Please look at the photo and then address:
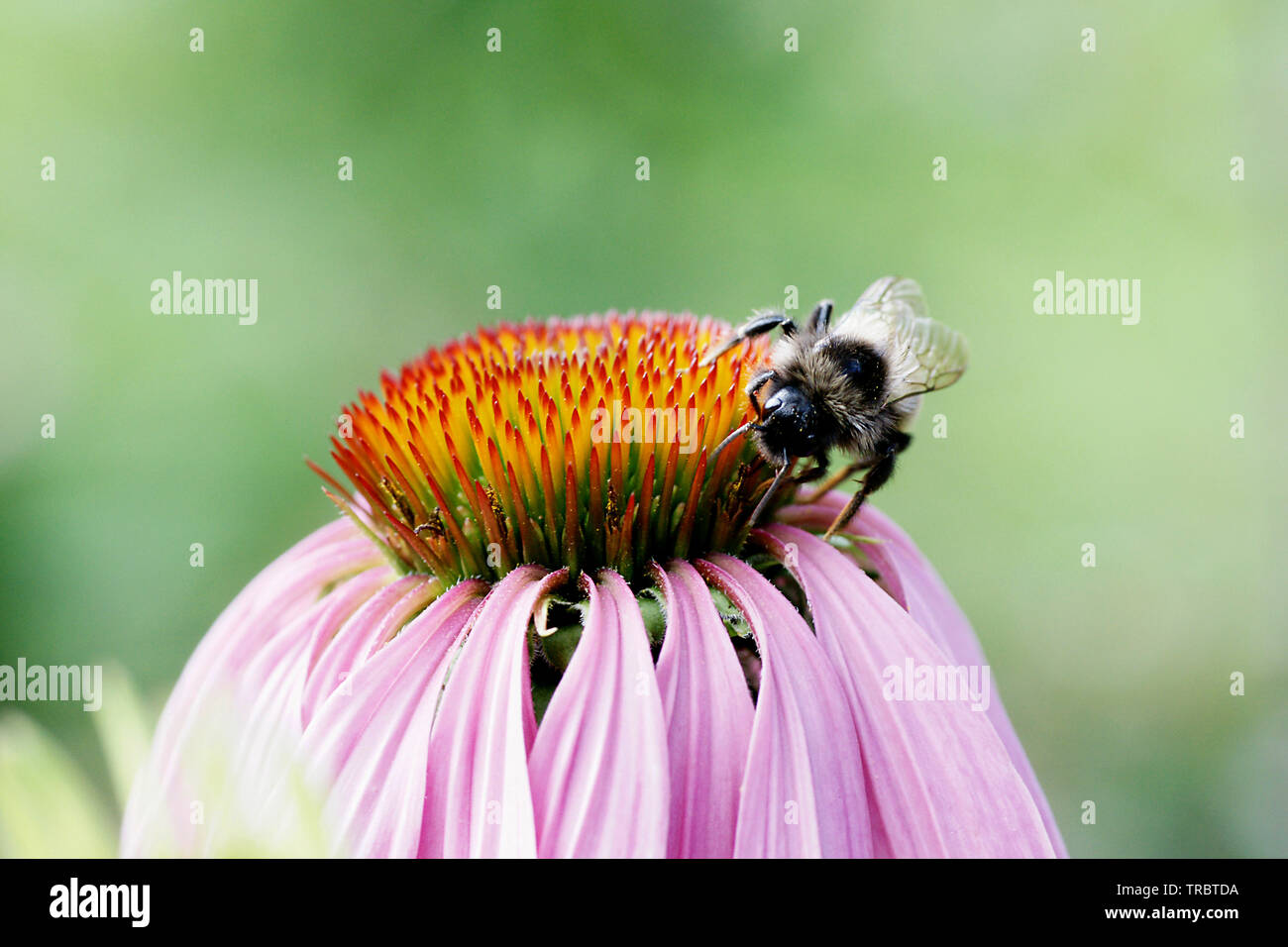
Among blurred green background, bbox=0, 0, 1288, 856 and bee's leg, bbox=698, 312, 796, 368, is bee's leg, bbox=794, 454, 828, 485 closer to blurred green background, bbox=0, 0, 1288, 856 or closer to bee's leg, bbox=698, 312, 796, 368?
bee's leg, bbox=698, 312, 796, 368

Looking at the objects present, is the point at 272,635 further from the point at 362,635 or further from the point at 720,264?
the point at 720,264

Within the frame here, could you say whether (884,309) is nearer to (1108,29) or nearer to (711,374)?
(711,374)

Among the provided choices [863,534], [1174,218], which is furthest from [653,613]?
[1174,218]

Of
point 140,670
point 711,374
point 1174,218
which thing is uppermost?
point 1174,218

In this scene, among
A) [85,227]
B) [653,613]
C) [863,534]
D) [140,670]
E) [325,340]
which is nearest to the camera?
[653,613]

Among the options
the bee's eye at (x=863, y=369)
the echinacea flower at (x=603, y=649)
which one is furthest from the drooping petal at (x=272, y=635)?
the bee's eye at (x=863, y=369)

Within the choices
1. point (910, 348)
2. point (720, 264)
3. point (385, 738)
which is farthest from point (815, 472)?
point (720, 264)

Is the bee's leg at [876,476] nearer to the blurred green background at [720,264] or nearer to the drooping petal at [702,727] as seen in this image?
the drooping petal at [702,727]

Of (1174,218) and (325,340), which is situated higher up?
(1174,218)
